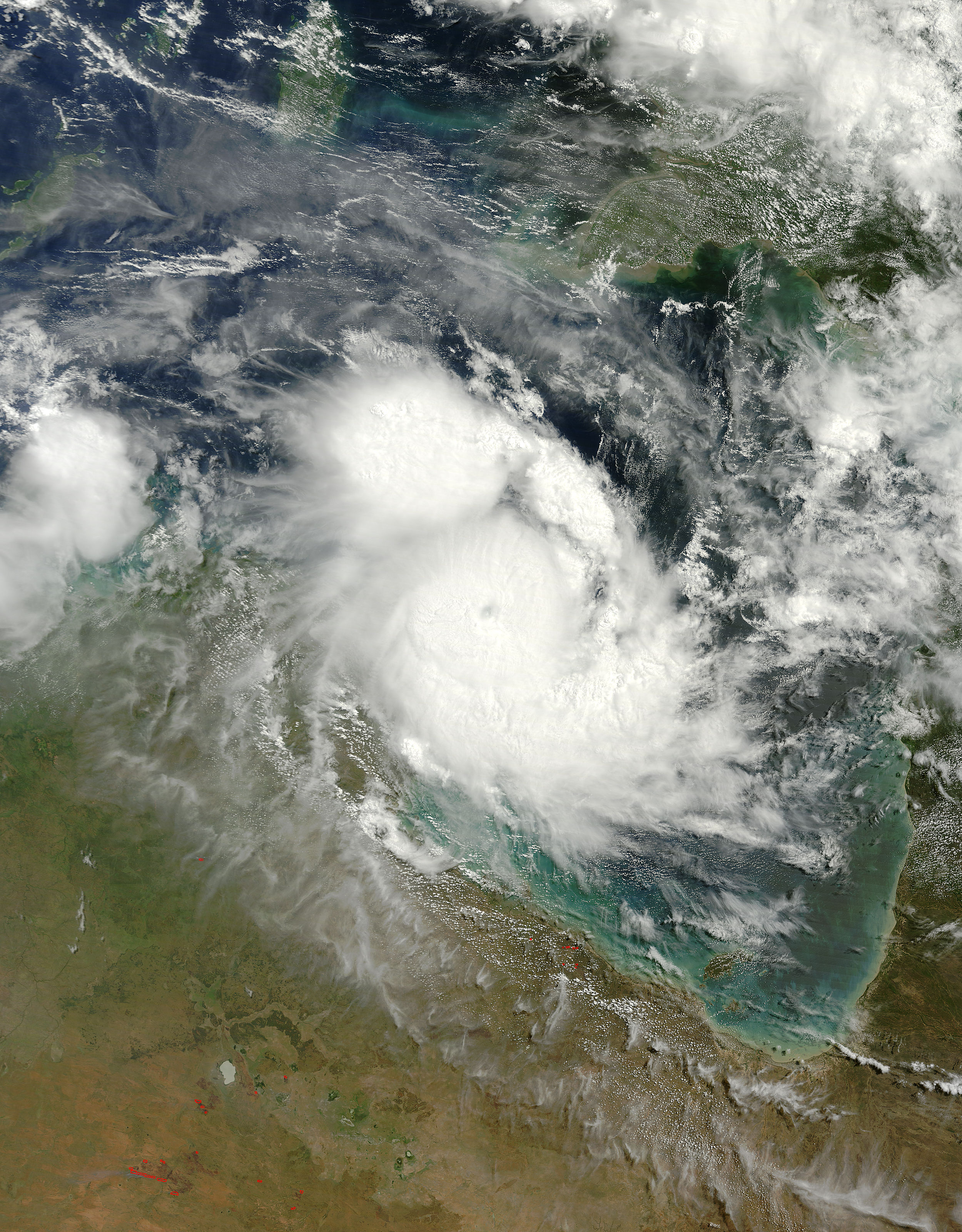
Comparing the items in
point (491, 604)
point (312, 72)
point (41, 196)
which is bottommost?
point (491, 604)

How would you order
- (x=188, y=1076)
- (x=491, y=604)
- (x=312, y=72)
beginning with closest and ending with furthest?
(x=188, y=1076) → (x=491, y=604) → (x=312, y=72)

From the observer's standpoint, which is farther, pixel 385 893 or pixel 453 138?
pixel 453 138

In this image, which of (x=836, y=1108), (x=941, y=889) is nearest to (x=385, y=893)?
(x=836, y=1108)

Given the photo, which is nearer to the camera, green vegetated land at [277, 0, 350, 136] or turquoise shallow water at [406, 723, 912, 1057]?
turquoise shallow water at [406, 723, 912, 1057]

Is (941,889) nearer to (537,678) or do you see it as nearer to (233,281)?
(537,678)

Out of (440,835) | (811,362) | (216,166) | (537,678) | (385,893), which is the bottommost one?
(385,893)

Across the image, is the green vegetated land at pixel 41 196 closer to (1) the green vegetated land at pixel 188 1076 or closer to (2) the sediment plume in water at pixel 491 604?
(2) the sediment plume in water at pixel 491 604

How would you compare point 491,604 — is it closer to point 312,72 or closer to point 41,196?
point 312,72

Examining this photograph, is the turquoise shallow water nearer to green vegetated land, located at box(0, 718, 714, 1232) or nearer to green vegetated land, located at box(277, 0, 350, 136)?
green vegetated land, located at box(0, 718, 714, 1232)

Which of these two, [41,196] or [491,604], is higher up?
[41,196]

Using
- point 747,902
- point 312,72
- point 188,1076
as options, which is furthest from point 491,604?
point 312,72

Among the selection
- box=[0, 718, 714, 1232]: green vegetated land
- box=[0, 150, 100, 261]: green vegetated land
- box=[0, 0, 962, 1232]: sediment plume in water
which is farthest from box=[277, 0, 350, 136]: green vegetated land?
box=[0, 718, 714, 1232]: green vegetated land
